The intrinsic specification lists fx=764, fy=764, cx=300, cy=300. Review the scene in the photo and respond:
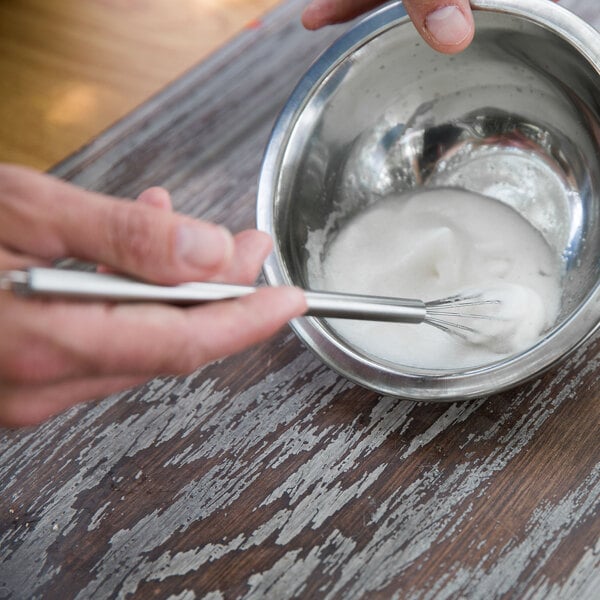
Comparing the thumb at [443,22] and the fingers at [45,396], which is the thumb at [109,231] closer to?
the fingers at [45,396]

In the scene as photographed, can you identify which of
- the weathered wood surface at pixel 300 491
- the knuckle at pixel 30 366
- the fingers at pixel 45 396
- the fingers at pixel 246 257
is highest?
the fingers at pixel 246 257

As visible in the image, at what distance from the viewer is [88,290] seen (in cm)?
42

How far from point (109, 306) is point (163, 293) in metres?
0.03

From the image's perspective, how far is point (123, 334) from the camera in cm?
44

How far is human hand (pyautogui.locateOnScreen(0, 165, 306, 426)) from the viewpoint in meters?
0.43

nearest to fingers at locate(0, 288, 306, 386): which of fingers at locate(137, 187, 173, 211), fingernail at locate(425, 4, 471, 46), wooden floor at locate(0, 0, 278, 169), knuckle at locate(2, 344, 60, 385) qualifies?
knuckle at locate(2, 344, 60, 385)

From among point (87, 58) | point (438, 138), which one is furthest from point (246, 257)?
point (87, 58)

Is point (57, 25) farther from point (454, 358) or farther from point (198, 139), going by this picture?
point (454, 358)

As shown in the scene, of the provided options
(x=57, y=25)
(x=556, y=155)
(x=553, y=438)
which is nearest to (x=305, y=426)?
(x=553, y=438)

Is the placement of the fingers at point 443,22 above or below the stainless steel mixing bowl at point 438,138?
above

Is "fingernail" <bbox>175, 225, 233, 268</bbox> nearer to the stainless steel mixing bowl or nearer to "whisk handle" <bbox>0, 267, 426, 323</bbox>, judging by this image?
"whisk handle" <bbox>0, 267, 426, 323</bbox>

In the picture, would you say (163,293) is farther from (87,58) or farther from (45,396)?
(87,58)

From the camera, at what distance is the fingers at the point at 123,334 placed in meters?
0.43

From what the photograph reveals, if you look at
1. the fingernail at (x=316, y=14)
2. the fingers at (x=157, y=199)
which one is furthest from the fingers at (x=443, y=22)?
the fingers at (x=157, y=199)
